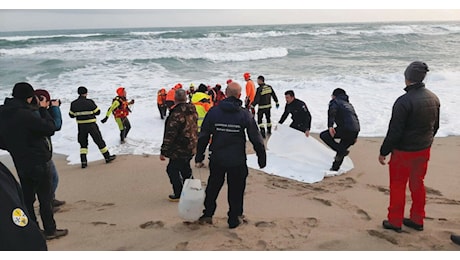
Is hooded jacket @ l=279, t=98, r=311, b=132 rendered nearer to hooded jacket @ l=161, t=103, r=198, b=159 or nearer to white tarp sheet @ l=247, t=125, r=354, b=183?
white tarp sheet @ l=247, t=125, r=354, b=183

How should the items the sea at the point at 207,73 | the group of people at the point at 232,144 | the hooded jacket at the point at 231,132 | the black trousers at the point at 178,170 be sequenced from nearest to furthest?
1. the group of people at the point at 232,144
2. the hooded jacket at the point at 231,132
3. the black trousers at the point at 178,170
4. the sea at the point at 207,73

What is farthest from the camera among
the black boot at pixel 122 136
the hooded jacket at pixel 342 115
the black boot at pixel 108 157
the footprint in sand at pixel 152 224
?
the black boot at pixel 122 136

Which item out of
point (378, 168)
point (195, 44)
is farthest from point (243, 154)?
point (195, 44)

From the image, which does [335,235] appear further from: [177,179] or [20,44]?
[20,44]

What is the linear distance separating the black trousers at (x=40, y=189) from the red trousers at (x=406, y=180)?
12.0ft

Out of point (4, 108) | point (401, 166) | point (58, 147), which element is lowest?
point (58, 147)

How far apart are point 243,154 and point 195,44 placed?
3373cm

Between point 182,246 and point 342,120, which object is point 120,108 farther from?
point 182,246

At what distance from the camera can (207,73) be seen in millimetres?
22281

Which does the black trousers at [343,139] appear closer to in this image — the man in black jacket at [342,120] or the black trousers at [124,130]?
the man in black jacket at [342,120]

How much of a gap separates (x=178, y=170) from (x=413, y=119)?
295 cm

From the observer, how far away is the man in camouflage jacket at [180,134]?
4.75 metres

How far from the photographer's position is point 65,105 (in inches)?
521

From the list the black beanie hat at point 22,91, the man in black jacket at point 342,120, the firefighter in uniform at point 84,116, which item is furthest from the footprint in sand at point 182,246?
the firefighter in uniform at point 84,116
